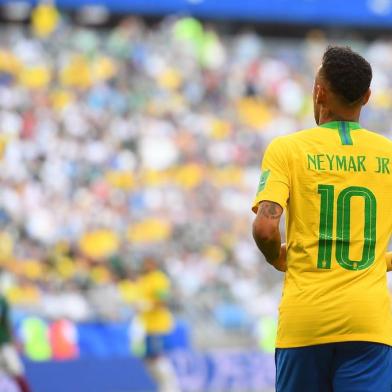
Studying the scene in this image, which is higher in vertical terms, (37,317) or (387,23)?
(387,23)

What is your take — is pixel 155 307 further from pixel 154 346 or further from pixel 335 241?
pixel 335 241

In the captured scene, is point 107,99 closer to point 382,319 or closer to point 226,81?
point 226,81

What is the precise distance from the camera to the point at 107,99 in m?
23.2

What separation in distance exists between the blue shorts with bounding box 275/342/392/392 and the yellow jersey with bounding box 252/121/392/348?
0.04 meters

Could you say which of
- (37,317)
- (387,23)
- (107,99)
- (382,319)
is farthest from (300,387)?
(387,23)

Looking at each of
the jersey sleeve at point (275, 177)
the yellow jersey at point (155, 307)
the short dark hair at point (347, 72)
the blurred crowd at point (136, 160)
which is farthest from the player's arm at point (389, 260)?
the blurred crowd at point (136, 160)

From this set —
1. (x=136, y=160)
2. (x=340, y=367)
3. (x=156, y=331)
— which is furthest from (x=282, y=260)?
(x=136, y=160)

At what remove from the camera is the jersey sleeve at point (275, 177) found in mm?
4305

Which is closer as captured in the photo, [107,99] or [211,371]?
[211,371]

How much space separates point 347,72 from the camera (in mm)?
4418

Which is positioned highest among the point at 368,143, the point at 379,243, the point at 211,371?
the point at 368,143

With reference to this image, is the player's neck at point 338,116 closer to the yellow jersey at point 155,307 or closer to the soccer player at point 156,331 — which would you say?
the yellow jersey at point 155,307

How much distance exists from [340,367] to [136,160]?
57.9 feet

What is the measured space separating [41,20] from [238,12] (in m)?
6.04
